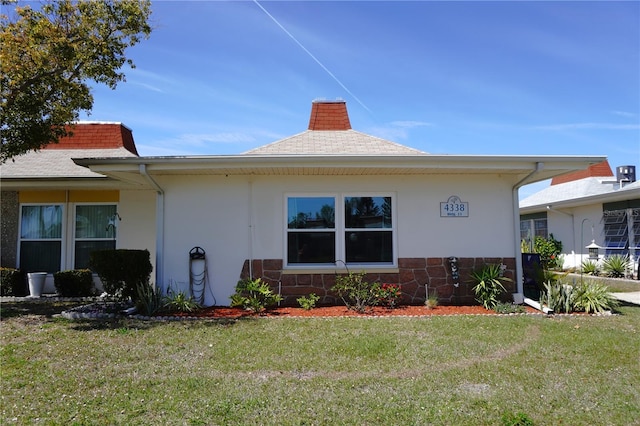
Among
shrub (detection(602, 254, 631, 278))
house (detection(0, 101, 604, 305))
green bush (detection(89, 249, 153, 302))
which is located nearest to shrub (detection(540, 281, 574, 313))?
house (detection(0, 101, 604, 305))

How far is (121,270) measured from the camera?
8.31m

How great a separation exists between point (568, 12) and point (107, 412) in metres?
11.0

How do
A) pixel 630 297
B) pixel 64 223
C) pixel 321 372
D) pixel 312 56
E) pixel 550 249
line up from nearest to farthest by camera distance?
pixel 321 372, pixel 630 297, pixel 64 223, pixel 312 56, pixel 550 249

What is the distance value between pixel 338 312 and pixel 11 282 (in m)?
8.42

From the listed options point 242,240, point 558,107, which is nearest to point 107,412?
point 242,240

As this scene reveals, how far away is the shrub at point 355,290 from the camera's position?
8.55 meters

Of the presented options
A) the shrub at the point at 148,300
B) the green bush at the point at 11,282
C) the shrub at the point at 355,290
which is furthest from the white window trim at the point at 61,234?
the shrub at the point at 355,290

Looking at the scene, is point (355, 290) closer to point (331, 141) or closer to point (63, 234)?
point (331, 141)

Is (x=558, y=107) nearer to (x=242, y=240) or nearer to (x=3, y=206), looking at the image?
(x=242, y=240)

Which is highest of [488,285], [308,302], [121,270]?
[121,270]

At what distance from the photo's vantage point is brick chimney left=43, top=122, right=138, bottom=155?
1371 cm

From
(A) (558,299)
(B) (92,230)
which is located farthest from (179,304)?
(A) (558,299)

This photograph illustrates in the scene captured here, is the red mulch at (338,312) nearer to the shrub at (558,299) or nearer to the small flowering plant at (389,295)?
the small flowering plant at (389,295)

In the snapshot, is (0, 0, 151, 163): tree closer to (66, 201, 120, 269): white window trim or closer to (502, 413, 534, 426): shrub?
(66, 201, 120, 269): white window trim
